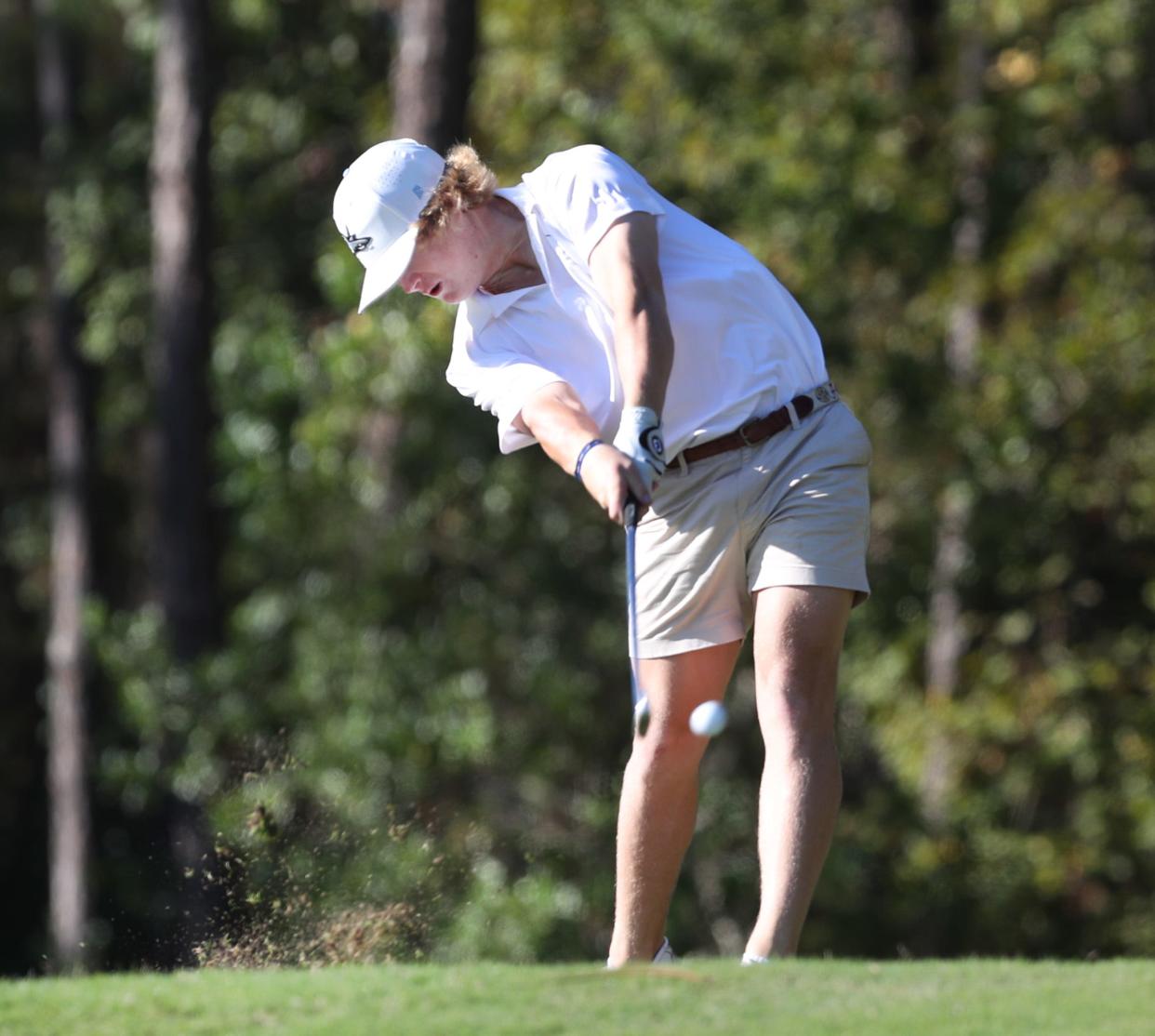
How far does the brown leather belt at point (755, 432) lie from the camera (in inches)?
173

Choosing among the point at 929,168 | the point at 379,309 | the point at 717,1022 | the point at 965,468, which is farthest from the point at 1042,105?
the point at 717,1022

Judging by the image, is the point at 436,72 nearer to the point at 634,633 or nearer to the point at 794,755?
the point at 634,633

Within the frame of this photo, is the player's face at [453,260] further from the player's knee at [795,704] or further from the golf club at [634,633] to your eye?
the player's knee at [795,704]

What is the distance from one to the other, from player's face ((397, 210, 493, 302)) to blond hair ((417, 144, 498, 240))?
2 cm

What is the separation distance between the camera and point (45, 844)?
20719mm

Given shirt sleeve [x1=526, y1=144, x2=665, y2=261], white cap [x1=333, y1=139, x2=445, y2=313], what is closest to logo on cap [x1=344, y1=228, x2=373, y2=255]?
white cap [x1=333, y1=139, x2=445, y2=313]

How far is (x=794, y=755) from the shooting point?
4246 mm

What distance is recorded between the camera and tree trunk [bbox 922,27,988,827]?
44.4ft

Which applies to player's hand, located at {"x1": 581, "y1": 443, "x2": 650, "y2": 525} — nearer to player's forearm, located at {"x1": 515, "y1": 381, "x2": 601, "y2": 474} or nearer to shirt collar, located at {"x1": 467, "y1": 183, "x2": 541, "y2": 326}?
player's forearm, located at {"x1": 515, "y1": 381, "x2": 601, "y2": 474}

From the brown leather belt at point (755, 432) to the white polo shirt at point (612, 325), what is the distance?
2 cm

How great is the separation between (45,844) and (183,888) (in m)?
14.3

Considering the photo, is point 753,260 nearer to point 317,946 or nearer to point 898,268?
point 317,946

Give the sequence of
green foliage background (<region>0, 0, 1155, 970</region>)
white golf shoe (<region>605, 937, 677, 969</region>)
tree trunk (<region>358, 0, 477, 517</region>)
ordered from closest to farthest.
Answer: white golf shoe (<region>605, 937, 677, 969</region>) < green foliage background (<region>0, 0, 1155, 970</region>) < tree trunk (<region>358, 0, 477, 517</region>)

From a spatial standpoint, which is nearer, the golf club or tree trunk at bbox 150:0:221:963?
the golf club
